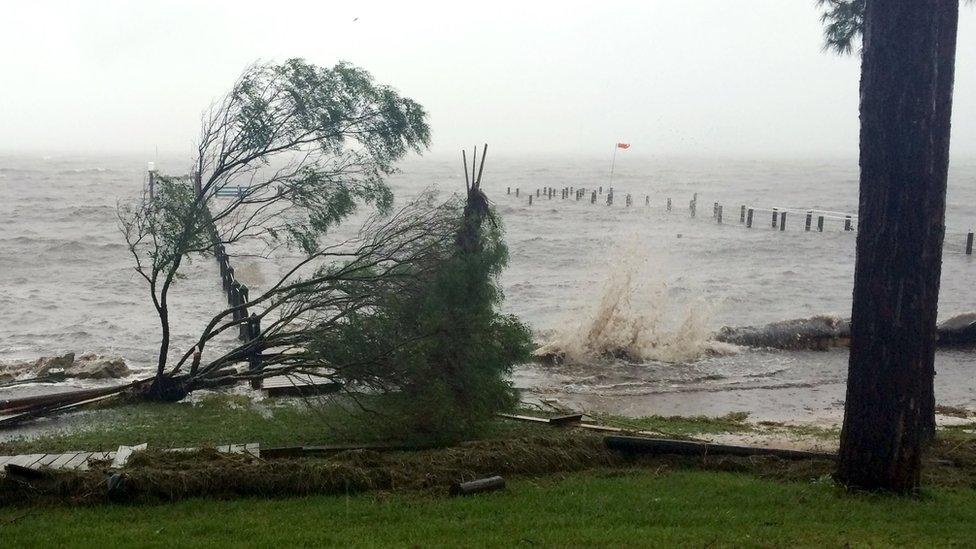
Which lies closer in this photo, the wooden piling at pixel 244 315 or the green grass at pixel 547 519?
the green grass at pixel 547 519

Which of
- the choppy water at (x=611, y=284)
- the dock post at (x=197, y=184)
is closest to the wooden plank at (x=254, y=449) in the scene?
the dock post at (x=197, y=184)

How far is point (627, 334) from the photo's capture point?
910 inches

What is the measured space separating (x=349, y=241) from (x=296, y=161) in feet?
5.15

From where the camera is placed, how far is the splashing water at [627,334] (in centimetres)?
2205

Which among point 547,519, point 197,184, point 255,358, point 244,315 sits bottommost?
point 255,358

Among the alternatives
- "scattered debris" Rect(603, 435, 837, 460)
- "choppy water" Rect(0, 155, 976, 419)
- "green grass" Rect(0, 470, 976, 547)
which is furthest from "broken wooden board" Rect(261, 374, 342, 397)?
"green grass" Rect(0, 470, 976, 547)

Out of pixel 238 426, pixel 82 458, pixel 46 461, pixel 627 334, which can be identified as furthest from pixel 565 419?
pixel 627 334

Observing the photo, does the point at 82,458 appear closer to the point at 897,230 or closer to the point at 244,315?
the point at 897,230

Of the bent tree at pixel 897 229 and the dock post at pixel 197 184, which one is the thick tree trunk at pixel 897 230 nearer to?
the bent tree at pixel 897 229

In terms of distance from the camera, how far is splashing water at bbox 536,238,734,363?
72.3ft

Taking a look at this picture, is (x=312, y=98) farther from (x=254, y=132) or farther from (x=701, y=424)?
(x=701, y=424)

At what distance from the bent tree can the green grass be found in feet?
1.77

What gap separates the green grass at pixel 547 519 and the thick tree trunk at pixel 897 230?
53cm

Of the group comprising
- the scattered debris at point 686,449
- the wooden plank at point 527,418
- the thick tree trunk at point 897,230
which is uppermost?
the thick tree trunk at point 897,230
